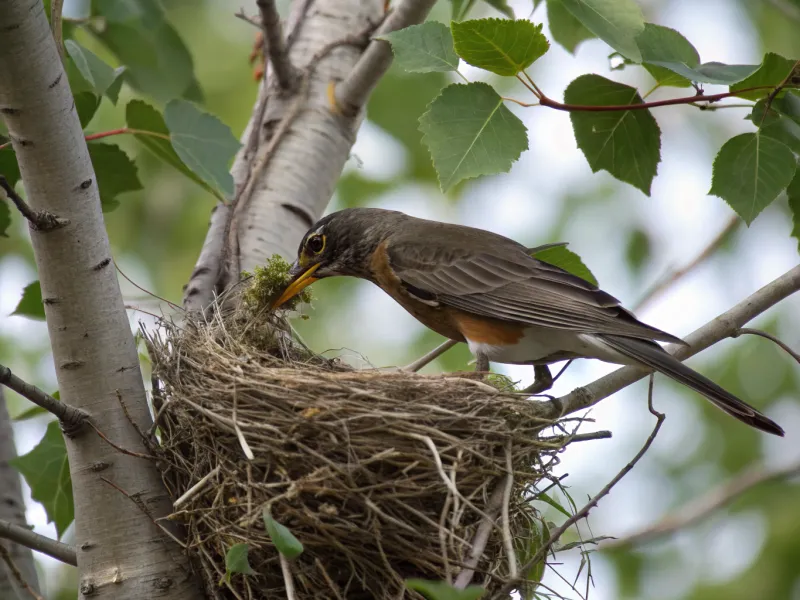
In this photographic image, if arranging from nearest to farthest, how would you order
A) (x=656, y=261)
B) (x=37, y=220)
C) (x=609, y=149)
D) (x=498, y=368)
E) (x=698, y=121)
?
1. (x=37, y=220)
2. (x=609, y=149)
3. (x=498, y=368)
4. (x=656, y=261)
5. (x=698, y=121)

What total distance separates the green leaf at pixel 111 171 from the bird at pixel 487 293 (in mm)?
784

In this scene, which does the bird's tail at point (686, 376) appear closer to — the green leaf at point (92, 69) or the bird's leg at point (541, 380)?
the bird's leg at point (541, 380)

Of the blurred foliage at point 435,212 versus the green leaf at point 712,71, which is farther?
the blurred foliage at point 435,212

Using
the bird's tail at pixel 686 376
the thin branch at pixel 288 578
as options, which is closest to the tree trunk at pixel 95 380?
the thin branch at pixel 288 578

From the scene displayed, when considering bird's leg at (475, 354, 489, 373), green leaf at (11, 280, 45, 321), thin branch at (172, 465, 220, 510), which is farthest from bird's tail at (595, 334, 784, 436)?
green leaf at (11, 280, 45, 321)

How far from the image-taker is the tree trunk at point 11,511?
338 cm

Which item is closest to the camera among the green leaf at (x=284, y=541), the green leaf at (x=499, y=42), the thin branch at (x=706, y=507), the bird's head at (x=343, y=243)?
the green leaf at (x=284, y=541)

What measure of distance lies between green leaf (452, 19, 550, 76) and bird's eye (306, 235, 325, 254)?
1733 mm

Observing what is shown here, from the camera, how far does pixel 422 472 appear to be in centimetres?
262

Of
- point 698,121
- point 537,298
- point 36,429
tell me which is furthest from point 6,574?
point 698,121

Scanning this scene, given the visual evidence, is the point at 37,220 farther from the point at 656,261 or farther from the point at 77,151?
the point at 656,261

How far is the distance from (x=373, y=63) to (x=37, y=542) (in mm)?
2545

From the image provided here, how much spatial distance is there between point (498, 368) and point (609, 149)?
2127 mm

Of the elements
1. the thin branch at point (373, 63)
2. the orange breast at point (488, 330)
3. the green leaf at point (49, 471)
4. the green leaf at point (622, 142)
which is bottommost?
the green leaf at point (49, 471)
